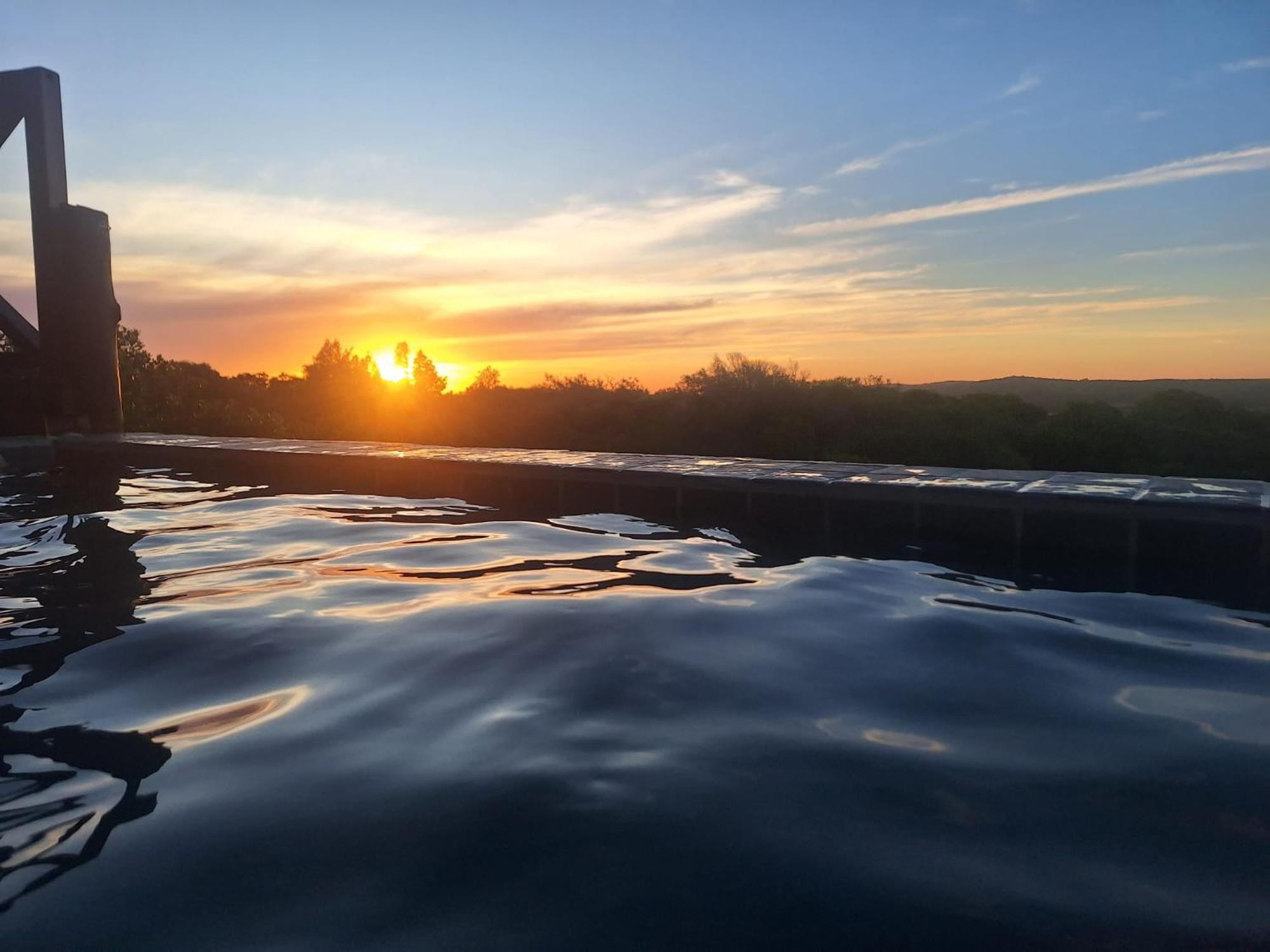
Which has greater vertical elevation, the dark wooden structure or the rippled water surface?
the dark wooden structure

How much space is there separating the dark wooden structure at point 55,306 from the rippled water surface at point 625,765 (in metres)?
6.95

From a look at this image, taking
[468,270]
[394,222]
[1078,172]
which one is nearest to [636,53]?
[394,222]

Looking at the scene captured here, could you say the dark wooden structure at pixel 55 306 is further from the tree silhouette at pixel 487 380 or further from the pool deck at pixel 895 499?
the tree silhouette at pixel 487 380

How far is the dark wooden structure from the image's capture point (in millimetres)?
9312

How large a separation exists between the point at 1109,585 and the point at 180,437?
9.20 meters

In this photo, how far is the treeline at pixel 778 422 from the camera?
1424 centimetres

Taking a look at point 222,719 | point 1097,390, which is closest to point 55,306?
point 222,719

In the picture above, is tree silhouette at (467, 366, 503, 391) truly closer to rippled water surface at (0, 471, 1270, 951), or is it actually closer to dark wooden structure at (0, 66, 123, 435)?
dark wooden structure at (0, 66, 123, 435)

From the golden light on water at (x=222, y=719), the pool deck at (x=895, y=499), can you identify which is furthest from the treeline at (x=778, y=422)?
the golden light on water at (x=222, y=719)

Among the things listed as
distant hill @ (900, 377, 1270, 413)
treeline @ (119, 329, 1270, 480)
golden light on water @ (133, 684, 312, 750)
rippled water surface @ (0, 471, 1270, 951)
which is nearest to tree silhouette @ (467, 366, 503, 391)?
treeline @ (119, 329, 1270, 480)

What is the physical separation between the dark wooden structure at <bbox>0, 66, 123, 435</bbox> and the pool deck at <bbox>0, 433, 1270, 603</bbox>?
3.45 m

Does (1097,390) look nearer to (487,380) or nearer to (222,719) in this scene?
(487,380)

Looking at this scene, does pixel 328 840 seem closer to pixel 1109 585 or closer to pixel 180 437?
pixel 1109 585

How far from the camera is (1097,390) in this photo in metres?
30.3
